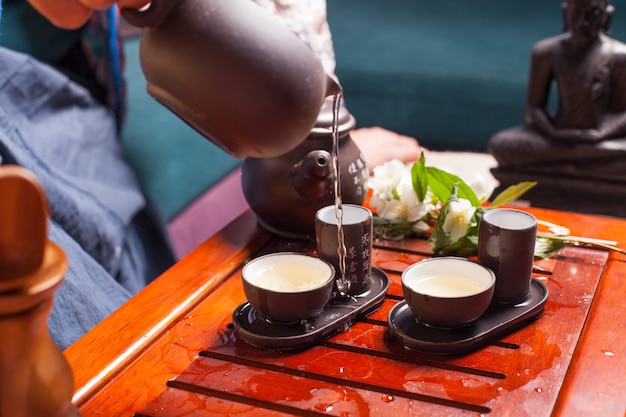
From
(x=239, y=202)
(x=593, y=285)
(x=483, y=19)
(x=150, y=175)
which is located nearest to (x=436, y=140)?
(x=483, y=19)

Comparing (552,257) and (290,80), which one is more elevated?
(290,80)

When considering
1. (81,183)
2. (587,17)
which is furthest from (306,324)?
(587,17)

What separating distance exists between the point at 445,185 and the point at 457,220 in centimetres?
12

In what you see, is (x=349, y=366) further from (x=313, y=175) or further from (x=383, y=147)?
(x=383, y=147)

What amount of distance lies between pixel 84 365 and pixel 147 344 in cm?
9

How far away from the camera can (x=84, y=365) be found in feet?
3.41

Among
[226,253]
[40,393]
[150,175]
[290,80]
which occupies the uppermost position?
[290,80]

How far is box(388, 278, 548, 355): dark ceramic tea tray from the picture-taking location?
3.43 ft

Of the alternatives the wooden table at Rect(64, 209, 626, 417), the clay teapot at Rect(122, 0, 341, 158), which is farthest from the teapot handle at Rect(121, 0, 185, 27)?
the wooden table at Rect(64, 209, 626, 417)

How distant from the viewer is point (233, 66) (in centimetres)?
78

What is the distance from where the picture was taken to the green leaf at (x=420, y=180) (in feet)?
4.72

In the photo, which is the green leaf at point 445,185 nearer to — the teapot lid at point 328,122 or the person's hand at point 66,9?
the teapot lid at point 328,122

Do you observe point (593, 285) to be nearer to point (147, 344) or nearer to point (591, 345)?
point (591, 345)

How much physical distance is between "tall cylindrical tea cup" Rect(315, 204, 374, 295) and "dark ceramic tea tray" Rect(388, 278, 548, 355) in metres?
0.08
